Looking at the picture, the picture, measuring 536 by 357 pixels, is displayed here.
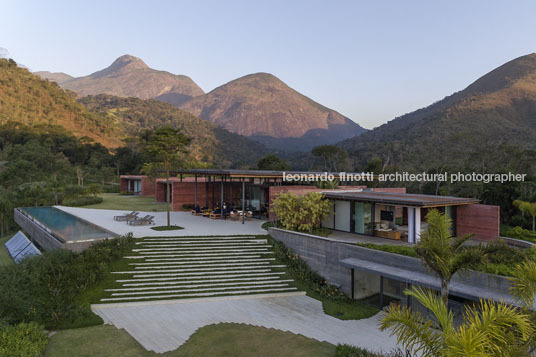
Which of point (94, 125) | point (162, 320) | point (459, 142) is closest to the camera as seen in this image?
point (162, 320)

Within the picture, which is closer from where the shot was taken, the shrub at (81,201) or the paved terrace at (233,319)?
the paved terrace at (233,319)

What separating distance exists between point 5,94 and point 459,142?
99.6 meters

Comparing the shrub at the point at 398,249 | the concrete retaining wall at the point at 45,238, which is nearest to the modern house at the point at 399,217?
the shrub at the point at 398,249

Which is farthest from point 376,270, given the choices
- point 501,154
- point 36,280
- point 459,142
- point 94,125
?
point 94,125

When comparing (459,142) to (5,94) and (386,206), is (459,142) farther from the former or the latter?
(5,94)

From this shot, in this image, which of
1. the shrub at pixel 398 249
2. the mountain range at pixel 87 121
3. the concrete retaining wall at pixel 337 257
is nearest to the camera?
the concrete retaining wall at pixel 337 257

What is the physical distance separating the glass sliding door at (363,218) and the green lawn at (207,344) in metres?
8.76

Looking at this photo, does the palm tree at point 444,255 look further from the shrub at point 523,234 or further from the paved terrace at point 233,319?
the shrub at point 523,234

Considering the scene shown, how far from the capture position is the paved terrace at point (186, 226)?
18.4 metres

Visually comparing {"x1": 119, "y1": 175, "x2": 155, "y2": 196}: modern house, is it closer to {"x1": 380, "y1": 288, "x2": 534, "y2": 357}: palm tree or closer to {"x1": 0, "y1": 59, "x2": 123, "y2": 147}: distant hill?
{"x1": 380, "y1": 288, "x2": 534, "y2": 357}: palm tree

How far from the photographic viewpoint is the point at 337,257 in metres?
14.6

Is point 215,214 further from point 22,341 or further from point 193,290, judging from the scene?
point 22,341

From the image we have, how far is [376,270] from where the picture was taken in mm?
12297

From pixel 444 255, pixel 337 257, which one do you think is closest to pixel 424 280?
pixel 337 257
